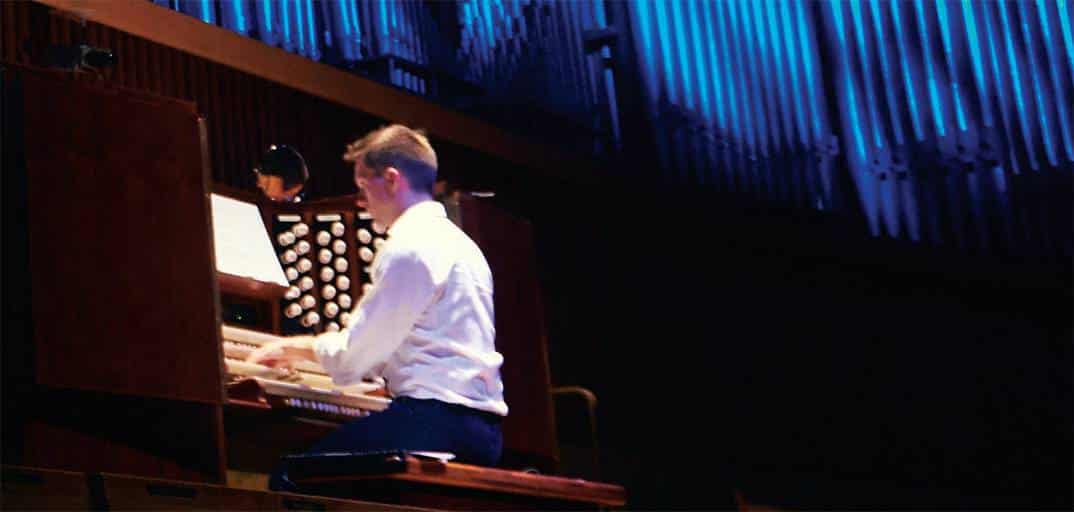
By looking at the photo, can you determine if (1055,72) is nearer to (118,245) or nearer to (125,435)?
(118,245)

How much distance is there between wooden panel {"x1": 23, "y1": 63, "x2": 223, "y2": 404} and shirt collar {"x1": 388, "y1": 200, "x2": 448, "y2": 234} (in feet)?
1.72

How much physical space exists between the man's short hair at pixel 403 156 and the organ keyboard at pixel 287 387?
21.8 inches

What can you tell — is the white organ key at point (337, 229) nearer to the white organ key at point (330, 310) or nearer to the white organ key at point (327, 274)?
the white organ key at point (327, 274)

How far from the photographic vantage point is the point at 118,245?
132 inches

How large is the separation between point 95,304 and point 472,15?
2.54 m

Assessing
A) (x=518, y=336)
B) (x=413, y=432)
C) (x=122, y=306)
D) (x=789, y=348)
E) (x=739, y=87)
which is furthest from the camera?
(x=789, y=348)

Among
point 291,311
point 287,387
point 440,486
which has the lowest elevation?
point 440,486

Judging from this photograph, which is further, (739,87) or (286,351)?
(739,87)

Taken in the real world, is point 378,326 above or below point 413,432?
above

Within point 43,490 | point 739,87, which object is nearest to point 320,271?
point 43,490

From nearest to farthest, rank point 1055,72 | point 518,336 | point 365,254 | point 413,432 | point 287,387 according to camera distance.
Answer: point 413,432, point 287,387, point 365,254, point 518,336, point 1055,72

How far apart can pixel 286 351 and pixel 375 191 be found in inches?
20.0

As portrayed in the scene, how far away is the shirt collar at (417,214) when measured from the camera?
3840 mm

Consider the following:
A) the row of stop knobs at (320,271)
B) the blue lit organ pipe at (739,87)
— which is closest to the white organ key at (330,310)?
the row of stop knobs at (320,271)
